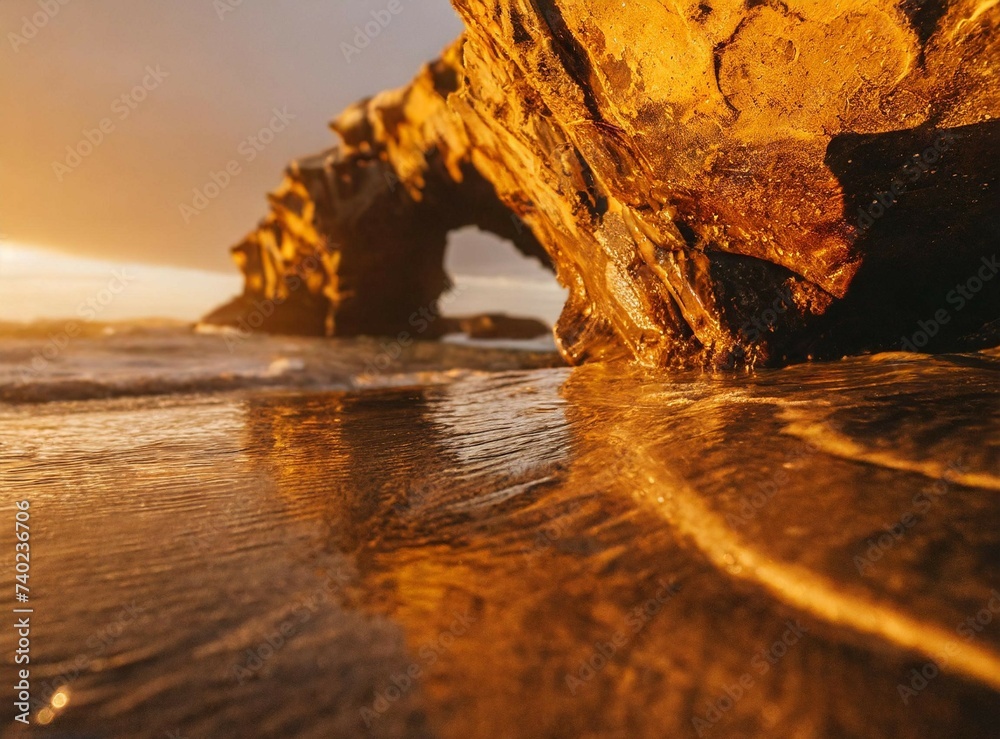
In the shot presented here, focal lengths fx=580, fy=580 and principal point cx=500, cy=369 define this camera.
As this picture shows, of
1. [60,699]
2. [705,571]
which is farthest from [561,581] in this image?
[60,699]

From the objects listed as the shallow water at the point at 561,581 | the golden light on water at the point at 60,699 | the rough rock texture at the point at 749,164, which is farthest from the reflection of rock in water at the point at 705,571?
the rough rock texture at the point at 749,164

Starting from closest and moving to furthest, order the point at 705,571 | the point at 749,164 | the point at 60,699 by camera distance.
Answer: the point at 60,699 < the point at 705,571 < the point at 749,164

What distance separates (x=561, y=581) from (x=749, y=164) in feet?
10.2

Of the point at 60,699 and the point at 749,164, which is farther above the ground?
the point at 749,164

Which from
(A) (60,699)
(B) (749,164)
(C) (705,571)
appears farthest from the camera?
(B) (749,164)

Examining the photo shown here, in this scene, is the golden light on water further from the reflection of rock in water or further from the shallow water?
the reflection of rock in water

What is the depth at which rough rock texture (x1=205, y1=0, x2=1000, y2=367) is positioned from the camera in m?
3.02

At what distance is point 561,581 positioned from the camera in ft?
5.11

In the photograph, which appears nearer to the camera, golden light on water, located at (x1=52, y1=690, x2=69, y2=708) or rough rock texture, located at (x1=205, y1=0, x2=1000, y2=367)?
golden light on water, located at (x1=52, y1=690, x2=69, y2=708)

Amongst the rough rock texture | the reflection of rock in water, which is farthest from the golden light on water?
the rough rock texture

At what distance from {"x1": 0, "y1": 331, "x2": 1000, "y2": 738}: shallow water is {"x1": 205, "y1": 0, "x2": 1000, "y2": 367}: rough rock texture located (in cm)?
124

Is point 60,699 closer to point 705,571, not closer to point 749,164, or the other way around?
point 705,571

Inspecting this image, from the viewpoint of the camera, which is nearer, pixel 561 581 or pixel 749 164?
pixel 561 581

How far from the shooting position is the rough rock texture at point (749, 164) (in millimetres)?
3020
